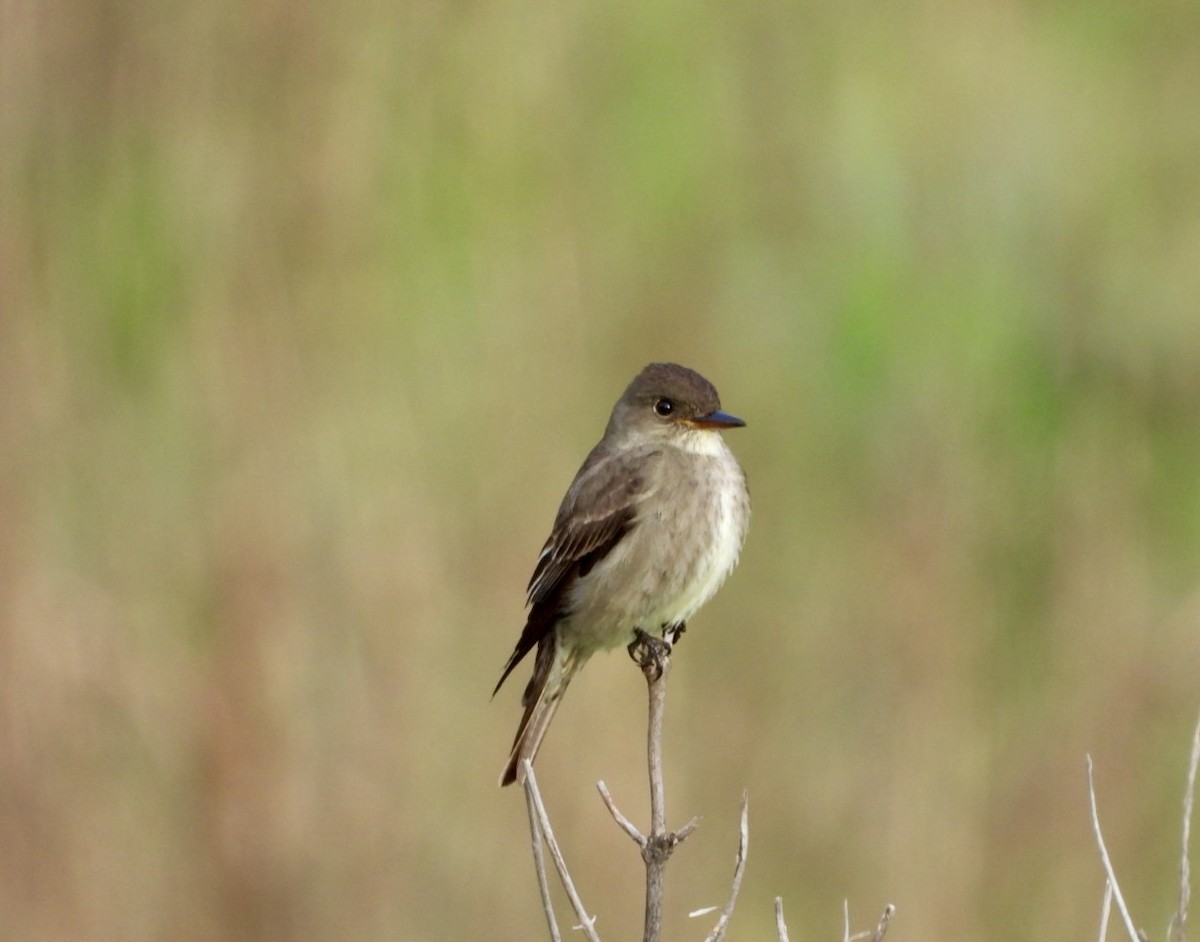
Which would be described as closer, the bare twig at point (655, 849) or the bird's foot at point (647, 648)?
the bare twig at point (655, 849)

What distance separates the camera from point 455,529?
23.9 feet

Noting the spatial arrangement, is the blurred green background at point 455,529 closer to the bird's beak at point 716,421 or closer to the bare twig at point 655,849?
the bird's beak at point 716,421

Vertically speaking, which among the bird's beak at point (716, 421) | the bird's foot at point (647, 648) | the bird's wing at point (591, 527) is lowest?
the bird's foot at point (647, 648)

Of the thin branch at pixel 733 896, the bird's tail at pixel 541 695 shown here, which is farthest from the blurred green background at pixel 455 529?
the thin branch at pixel 733 896

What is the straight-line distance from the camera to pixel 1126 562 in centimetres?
742

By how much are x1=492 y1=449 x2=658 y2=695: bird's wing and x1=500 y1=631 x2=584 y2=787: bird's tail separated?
98 mm

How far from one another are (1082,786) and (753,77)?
146 inches

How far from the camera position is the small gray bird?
598 cm

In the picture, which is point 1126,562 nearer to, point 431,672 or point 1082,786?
point 1082,786

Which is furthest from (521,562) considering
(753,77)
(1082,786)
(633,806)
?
(753,77)

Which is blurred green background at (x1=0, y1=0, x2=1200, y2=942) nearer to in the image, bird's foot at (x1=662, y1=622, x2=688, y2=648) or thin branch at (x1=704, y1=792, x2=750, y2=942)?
bird's foot at (x1=662, y1=622, x2=688, y2=648)

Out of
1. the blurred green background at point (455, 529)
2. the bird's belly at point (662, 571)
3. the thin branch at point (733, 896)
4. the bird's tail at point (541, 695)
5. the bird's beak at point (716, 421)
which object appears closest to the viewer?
the thin branch at point (733, 896)

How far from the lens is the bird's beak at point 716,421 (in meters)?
5.71

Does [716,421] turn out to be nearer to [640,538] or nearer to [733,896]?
[640,538]
